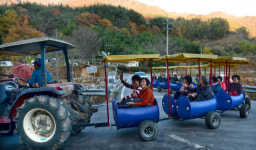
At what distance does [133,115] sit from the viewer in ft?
15.7

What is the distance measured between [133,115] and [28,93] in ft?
7.98

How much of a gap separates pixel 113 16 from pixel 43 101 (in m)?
120

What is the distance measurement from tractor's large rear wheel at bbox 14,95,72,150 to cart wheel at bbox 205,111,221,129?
3.77m

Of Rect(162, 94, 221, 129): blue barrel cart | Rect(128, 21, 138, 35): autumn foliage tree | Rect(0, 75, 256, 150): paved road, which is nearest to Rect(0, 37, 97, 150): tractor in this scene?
Rect(0, 75, 256, 150): paved road

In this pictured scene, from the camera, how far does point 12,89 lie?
4836mm

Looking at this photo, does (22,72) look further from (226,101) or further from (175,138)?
(226,101)

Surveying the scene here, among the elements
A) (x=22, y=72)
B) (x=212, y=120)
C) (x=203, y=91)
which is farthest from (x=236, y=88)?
(x=22, y=72)

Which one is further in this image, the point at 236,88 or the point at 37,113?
the point at 236,88

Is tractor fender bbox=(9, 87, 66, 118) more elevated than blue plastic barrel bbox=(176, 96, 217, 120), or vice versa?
tractor fender bbox=(9, 87, 66, 118)

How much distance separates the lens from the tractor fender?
4.15m

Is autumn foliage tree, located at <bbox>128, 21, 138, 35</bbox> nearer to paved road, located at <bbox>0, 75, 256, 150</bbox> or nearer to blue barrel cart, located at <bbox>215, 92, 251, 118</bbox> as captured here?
blue barrel cart, located at <bbox>215, 92, 251, 118</bbox>

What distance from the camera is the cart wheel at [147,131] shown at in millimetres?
4621

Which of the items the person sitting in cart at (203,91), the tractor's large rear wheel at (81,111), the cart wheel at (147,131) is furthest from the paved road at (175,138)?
the person sitting in cart at (203,91)

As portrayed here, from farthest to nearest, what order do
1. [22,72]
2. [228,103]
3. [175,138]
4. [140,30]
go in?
1. [140,30]
2. [22,72]
3. [228,103]
4. [175,138]
